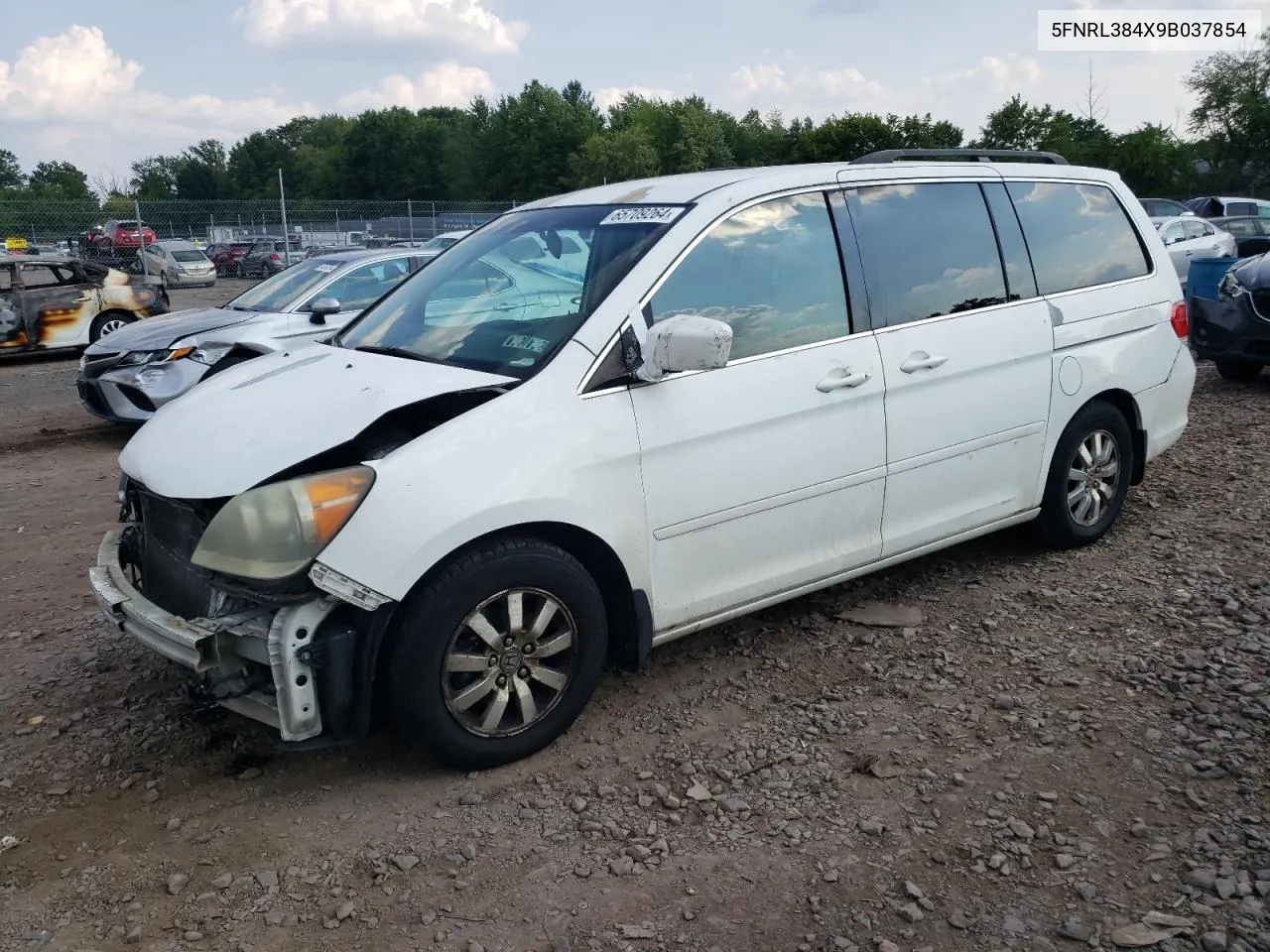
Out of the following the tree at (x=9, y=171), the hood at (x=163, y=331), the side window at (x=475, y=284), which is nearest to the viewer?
the side window at (x=475, y=284)

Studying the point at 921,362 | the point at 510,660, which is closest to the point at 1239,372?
the point at 921,362

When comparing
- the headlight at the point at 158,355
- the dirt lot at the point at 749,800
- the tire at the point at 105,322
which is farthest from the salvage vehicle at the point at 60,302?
the dirt lot at the point at 749,800

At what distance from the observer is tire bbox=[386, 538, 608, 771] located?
10.1 ft

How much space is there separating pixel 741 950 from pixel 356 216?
2925cm

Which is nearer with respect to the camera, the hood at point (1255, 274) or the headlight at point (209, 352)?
the headlight at point (209, 352)

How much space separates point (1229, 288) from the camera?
9086 mm

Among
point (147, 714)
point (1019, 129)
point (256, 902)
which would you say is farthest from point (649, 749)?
point (1019, 129)

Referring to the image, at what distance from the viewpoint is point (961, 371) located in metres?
4.34

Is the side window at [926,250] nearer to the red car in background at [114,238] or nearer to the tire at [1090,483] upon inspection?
the tire at [1090,483]

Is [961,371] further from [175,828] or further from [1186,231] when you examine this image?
[1186,231]

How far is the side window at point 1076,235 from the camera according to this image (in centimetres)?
481

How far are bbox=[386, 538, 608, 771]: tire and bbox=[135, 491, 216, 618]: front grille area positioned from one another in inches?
26.5

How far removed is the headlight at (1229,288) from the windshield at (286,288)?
769 cm

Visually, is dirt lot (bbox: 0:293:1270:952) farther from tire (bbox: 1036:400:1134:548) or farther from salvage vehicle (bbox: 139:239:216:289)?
salvage vehicle (bbox: 139:239:216:289)
